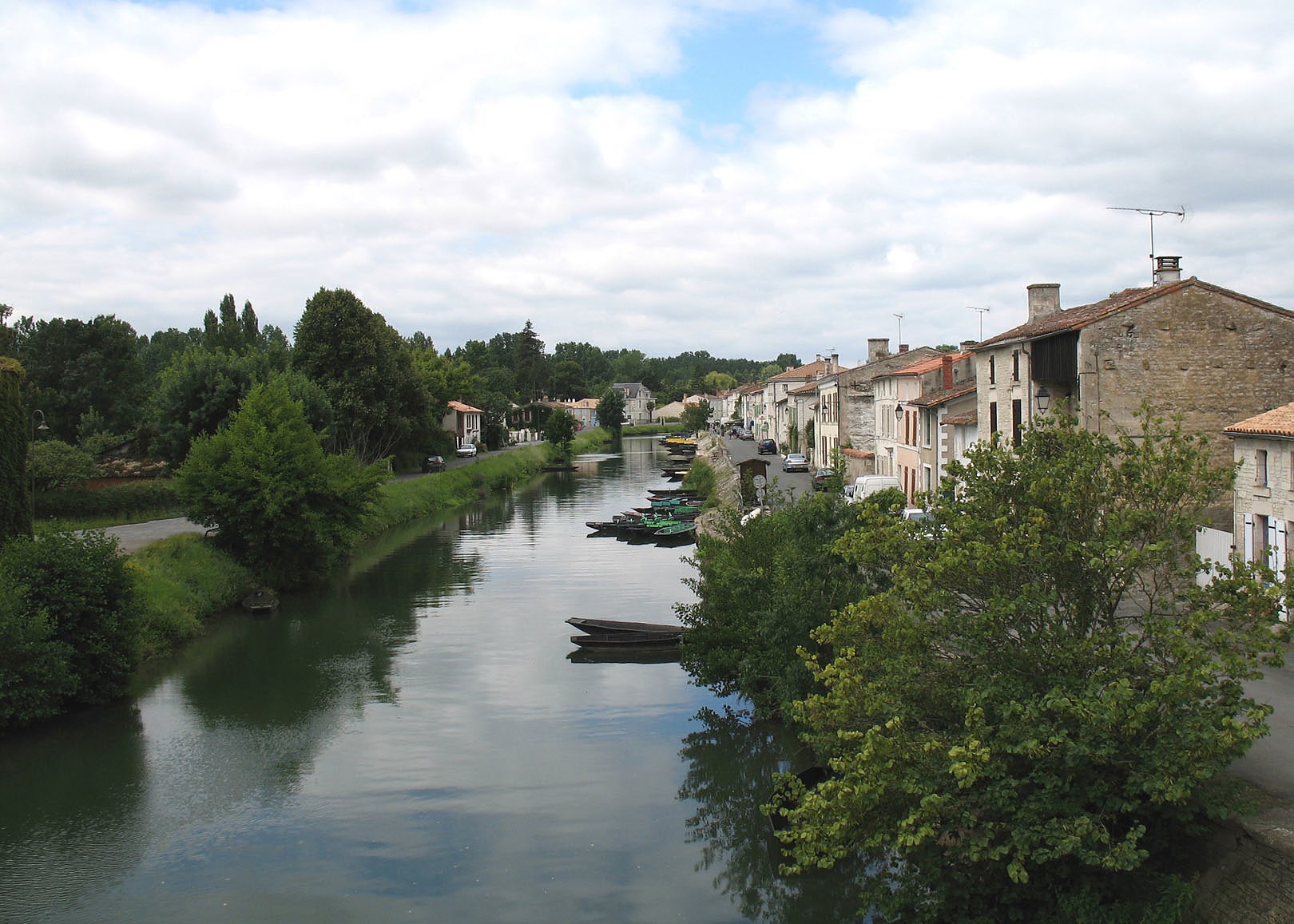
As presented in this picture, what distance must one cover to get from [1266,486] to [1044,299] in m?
16.0

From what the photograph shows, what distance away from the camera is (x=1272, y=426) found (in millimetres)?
18266

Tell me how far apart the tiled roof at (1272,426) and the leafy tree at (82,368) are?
67465 millimetres

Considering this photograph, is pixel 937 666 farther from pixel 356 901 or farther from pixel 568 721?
pixel 568 721

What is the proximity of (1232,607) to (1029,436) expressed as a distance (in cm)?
307

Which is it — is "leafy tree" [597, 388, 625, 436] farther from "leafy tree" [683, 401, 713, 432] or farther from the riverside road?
the riverside road

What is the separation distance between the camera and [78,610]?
845 inches

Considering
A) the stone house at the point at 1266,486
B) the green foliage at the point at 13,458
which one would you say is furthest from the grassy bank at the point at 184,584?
the stone house at the point at 1266,486

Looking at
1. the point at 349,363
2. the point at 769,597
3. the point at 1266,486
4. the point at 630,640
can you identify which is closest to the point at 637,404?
the point at 349,363

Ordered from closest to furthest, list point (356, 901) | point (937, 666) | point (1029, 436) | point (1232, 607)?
point (1232, 607) → point (937, 666) → point (1029, 436) → point (356, 901)

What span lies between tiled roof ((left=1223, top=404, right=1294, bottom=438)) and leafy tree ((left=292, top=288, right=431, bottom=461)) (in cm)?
4888

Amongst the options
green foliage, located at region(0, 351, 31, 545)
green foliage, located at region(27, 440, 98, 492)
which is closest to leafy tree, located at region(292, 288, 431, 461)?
green foliage, located at region(27, 440, 98, 492)

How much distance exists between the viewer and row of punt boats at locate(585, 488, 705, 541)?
4881 cm

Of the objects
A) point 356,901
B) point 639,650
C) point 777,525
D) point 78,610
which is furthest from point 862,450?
point 356,901

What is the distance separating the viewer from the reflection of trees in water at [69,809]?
1445cm
